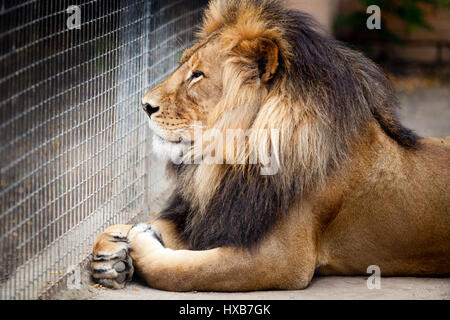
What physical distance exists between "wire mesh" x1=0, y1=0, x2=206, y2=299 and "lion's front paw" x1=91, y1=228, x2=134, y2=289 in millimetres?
214

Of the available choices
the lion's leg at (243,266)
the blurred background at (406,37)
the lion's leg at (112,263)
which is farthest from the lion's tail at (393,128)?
the blurred background at (406,37)

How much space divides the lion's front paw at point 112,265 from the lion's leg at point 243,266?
109mm

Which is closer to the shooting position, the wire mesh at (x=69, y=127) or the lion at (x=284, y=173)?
the wire mesh at (x=69, y=127)

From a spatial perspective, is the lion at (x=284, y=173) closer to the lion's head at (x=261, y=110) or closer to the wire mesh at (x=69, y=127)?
the lion's head at (x=261, y=110)

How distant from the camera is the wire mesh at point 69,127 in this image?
126 inches

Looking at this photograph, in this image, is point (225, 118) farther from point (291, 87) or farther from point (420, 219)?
point (420, 219)

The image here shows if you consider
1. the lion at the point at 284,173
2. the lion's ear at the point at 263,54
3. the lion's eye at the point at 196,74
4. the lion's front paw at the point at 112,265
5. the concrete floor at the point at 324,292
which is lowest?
the concrete floor at the point at 324,292

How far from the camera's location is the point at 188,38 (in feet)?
21.1

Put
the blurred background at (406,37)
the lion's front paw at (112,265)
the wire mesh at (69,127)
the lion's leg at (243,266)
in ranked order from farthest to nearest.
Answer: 1. the blurred background at (406,37)
2. the lion's front paw at (112,265)
3. the lion's leg at (243,266)
4. the wire mesh at (69,127)

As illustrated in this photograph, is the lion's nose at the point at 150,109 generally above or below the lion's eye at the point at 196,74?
below

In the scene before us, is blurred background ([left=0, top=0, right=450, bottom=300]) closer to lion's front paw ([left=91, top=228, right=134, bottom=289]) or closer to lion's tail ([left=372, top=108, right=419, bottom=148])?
lion's front paw ([left=91, top=228, right=134, bottom=289])

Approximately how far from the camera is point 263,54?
3.73m

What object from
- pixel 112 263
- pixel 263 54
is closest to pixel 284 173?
pixel 263 54

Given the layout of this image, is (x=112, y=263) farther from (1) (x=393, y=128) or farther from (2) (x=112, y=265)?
(1) (x=393, y=128)
